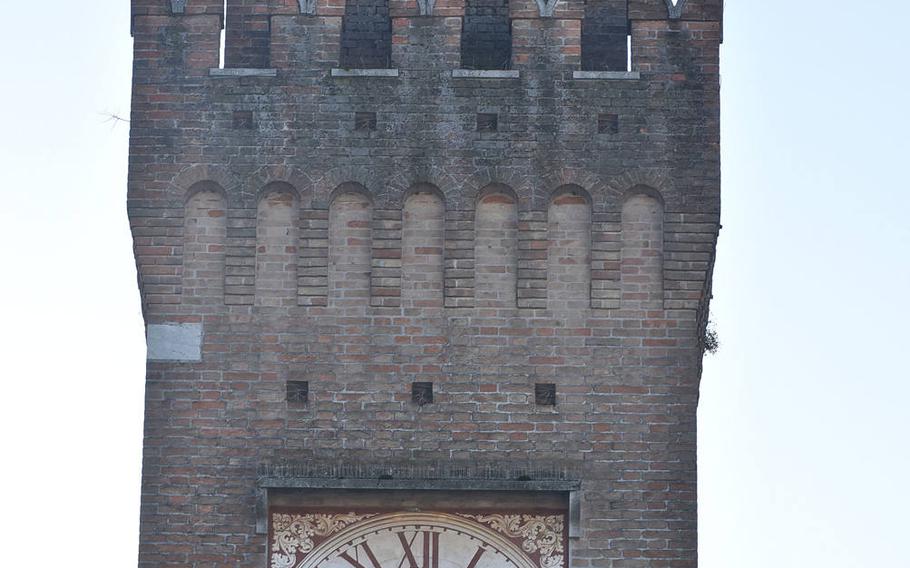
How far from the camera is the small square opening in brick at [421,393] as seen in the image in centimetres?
2600

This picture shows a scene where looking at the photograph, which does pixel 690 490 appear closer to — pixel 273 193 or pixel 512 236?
pixel 512 236

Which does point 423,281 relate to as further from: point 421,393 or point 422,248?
point 421,393

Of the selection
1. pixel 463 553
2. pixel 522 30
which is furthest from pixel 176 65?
pixel 463 553

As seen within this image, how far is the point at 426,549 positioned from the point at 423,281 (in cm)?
280

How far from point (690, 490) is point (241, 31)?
6.88 m

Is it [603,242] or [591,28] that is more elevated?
[591,28]

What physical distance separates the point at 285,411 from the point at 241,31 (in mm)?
4322

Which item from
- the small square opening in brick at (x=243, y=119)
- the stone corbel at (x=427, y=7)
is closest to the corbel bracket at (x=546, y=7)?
the stone corbel at (x=427, y=7)

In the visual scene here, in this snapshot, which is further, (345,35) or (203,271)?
(345,35)

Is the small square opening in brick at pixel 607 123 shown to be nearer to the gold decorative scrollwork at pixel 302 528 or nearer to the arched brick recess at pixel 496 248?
the arched brick recess at pixel 496 248

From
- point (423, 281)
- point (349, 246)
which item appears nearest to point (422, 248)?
point (423, 281)

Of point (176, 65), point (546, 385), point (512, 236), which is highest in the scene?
point (176, 65)

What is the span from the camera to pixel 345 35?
28266 millimetres

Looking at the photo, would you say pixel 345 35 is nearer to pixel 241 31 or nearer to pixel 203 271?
pixel 241 31
